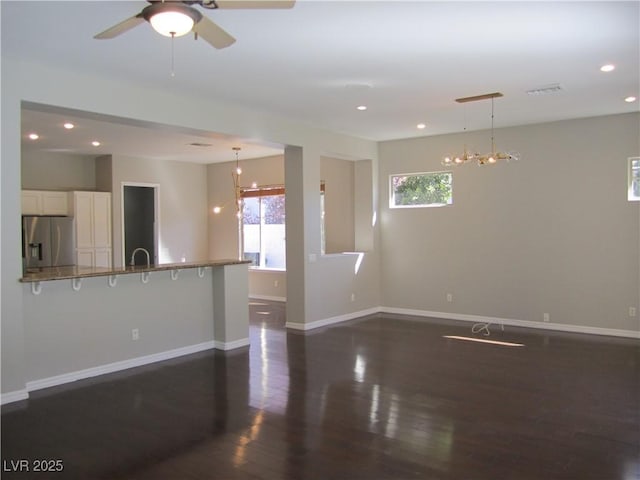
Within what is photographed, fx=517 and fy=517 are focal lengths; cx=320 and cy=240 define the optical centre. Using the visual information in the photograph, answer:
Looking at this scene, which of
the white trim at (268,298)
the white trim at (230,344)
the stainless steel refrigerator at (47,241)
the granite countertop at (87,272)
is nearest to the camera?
the granite countertop at (87,272)

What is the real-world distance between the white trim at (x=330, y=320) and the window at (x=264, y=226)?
236 cm

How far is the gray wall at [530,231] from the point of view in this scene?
6.53 m

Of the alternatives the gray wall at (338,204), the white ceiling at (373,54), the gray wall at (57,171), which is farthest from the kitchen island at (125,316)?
the gray wall at (57,171)

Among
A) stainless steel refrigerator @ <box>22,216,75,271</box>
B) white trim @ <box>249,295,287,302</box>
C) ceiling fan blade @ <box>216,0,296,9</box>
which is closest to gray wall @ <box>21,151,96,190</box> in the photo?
stainless steel refrigerator @ <box>22,216,75,271</box>

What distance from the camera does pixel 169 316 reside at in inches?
222

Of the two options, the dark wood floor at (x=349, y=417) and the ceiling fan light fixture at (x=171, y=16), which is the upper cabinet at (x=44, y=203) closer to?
the dark wood floor at (x=349, y=417)

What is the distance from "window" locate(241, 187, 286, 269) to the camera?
395 inches

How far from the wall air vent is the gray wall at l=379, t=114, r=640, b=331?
1673 millimetres

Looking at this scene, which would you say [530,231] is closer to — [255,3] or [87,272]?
[87,272]

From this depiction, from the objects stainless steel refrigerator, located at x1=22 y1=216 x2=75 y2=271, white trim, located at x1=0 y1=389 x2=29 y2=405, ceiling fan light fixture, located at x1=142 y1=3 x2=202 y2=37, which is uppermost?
ceiling fan light fixture, located at x1=142 y1=3 x2=202 y2=37

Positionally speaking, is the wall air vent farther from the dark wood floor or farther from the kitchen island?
the kitchen island

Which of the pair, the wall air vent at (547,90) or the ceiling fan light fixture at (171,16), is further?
the wall air vent at (547,90)

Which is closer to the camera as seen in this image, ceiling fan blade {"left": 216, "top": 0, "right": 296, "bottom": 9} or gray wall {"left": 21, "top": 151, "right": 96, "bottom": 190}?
ceiling fan blade {"left": 216, "top": 0, "right": 296, "bottom": 9}

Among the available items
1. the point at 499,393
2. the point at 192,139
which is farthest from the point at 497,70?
the point at 192,139
